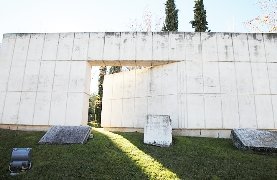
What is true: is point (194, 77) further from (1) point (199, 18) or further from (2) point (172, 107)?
(1) point (199, 18)

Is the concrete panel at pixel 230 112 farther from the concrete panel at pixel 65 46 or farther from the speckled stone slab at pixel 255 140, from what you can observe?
the concrete panel at pixel 65 46

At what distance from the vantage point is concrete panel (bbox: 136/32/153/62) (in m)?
15.1

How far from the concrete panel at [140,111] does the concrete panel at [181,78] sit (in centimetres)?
266

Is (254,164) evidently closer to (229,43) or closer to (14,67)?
(229,43)

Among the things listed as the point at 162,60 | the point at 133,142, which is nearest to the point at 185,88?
the point at 162,60

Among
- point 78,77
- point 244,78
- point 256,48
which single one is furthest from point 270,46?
point 78,77

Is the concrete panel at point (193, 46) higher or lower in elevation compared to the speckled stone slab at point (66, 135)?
higher

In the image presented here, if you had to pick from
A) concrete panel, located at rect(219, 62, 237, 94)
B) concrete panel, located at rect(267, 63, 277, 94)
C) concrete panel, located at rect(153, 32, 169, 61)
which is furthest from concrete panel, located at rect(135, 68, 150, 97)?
concrete panel, located at rect(267, 63, 277, 94)

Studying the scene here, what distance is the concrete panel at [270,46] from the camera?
14.7 meters

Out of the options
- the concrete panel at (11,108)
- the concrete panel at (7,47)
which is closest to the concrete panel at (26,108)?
the concrete panel at (11,108)

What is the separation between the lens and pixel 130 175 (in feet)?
27.4

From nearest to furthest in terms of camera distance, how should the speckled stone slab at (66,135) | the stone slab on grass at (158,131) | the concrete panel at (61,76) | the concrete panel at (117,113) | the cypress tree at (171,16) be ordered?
the speckled stone slab at (66,135)
the stone slab on grass at (158,131)
the concrete panel at (61,76)
the concrete panel at (117,113)
the cypress tree at (171,16)

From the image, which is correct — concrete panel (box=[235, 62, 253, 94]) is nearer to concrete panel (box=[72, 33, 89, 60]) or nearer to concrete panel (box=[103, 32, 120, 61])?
concrete panel (box=[103, 32, 120, 61])

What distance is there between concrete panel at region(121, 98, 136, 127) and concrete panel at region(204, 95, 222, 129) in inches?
194
